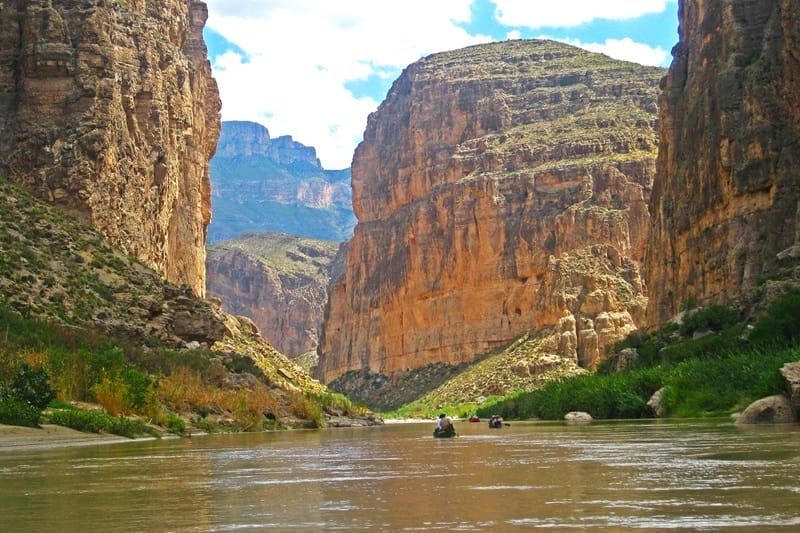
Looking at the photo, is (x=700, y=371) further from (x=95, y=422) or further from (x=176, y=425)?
(x=95, y=422)

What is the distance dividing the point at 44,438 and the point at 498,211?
106 m

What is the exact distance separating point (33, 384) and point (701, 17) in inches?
2350

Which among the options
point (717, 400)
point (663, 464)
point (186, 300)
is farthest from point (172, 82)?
point (663, 464)

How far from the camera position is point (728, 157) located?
208ft

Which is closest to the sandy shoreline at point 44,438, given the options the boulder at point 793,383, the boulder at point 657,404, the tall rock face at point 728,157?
the boulder at point 793,383

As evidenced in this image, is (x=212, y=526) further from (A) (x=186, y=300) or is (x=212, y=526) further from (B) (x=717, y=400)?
(A) (x=186, y=300)

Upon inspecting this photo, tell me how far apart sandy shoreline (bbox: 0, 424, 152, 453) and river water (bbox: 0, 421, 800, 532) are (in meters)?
4.81

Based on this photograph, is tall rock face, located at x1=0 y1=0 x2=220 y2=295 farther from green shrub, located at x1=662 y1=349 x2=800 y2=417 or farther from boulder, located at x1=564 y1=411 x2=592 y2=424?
green shrub, located at x1=662 y1=349 x2=800 y2=417

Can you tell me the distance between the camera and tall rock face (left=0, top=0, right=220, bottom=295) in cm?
6138

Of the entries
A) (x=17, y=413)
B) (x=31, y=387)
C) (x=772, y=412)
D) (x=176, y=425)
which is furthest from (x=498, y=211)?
(x=17, y=413)

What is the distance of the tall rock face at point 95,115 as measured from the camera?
61375 mm

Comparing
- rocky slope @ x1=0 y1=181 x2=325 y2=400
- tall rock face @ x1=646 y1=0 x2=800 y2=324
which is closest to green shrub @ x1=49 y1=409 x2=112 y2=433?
rocky slope @ x1=0 y1=181 x2=325 y2=400

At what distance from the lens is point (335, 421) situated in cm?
6075

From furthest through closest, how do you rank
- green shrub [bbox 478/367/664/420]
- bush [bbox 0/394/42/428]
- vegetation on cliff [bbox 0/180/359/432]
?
1. green shrub [bbox 478/367/664/420]
2. vegetation on cliff [bbox 0/180/359/432]
3. bush [bbox 0/394/42/428]
